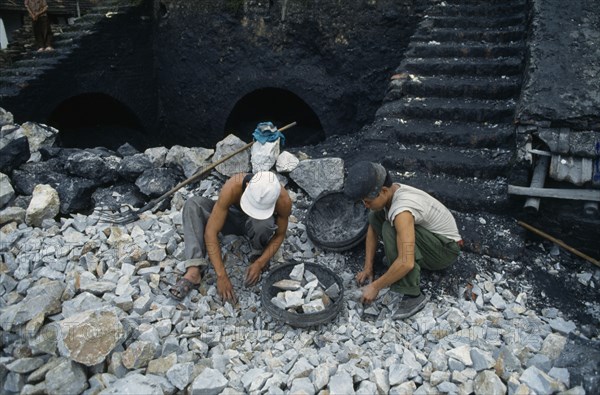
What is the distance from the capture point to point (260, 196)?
9.97ft

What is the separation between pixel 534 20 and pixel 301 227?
3120mm

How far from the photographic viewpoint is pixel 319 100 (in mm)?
7398

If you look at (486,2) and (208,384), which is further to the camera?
(486,2)

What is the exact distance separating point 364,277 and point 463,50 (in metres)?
3.09

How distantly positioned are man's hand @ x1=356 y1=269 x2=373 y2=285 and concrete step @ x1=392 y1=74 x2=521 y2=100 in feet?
7.33

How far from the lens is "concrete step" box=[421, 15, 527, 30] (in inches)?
203

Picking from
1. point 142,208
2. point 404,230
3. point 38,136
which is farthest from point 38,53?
point 404,230

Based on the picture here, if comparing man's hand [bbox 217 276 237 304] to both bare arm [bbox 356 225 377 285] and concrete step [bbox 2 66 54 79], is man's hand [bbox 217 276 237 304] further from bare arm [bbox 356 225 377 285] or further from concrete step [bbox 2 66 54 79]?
concrete step [bbox 2 66 54 79]

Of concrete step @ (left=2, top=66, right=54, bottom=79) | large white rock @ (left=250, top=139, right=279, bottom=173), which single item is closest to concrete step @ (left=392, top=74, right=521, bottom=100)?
large white rock @ (left=250, top=139, right=279, bottom=173)

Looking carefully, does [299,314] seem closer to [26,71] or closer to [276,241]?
[276,241]

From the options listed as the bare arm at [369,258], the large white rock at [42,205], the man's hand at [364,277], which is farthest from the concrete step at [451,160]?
the large white rock at [42,205]

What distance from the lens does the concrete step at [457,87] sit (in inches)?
176

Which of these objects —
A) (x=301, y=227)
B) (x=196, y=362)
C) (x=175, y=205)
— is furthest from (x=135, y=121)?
(x=196, y=362)

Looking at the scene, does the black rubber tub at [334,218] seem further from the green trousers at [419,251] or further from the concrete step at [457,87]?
the concrete step at [457,87]
